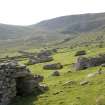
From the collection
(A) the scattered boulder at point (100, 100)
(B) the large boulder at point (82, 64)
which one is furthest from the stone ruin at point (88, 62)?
(A) the scattered boulder at point (100, 100)

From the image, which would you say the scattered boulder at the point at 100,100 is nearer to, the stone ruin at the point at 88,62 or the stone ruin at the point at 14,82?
the stone ruin at the point at 14,82

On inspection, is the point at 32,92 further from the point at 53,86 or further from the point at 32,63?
the point at 32,63

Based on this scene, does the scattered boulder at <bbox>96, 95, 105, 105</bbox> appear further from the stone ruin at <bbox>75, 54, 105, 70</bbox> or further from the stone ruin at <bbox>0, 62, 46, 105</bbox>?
the stone ruin at <bbox>75, 54, 105, 70</bbox>

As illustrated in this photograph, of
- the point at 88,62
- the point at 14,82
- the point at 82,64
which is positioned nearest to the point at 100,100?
the point at 14,82

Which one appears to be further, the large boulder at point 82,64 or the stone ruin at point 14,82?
the large boulder at point 82,64

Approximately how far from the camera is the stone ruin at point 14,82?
37188mm

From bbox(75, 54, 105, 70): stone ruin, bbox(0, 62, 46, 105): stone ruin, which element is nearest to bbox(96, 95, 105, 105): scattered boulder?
bbox(0, 62, 46, 105): stone ruin

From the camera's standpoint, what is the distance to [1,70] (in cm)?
3819

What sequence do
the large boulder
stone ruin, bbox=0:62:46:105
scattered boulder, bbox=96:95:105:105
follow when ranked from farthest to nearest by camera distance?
the large boulder, stone ruin, bbox=0:62:46:105, scattered boulder, bbox=96:95:105:105

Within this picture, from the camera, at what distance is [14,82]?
38.9 metres

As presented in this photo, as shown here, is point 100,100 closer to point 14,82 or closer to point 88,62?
point 14,82

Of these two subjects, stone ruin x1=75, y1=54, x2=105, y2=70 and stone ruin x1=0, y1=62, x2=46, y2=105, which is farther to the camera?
stone ruin x1=75, y1=54, x2=105, y2=70

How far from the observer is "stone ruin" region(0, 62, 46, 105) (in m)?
37.2

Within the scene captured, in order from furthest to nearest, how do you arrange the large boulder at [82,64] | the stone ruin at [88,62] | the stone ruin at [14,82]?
the stone ruin at [88,62]
the large boulder at [82,64]
the stone ruin at [14,82]
